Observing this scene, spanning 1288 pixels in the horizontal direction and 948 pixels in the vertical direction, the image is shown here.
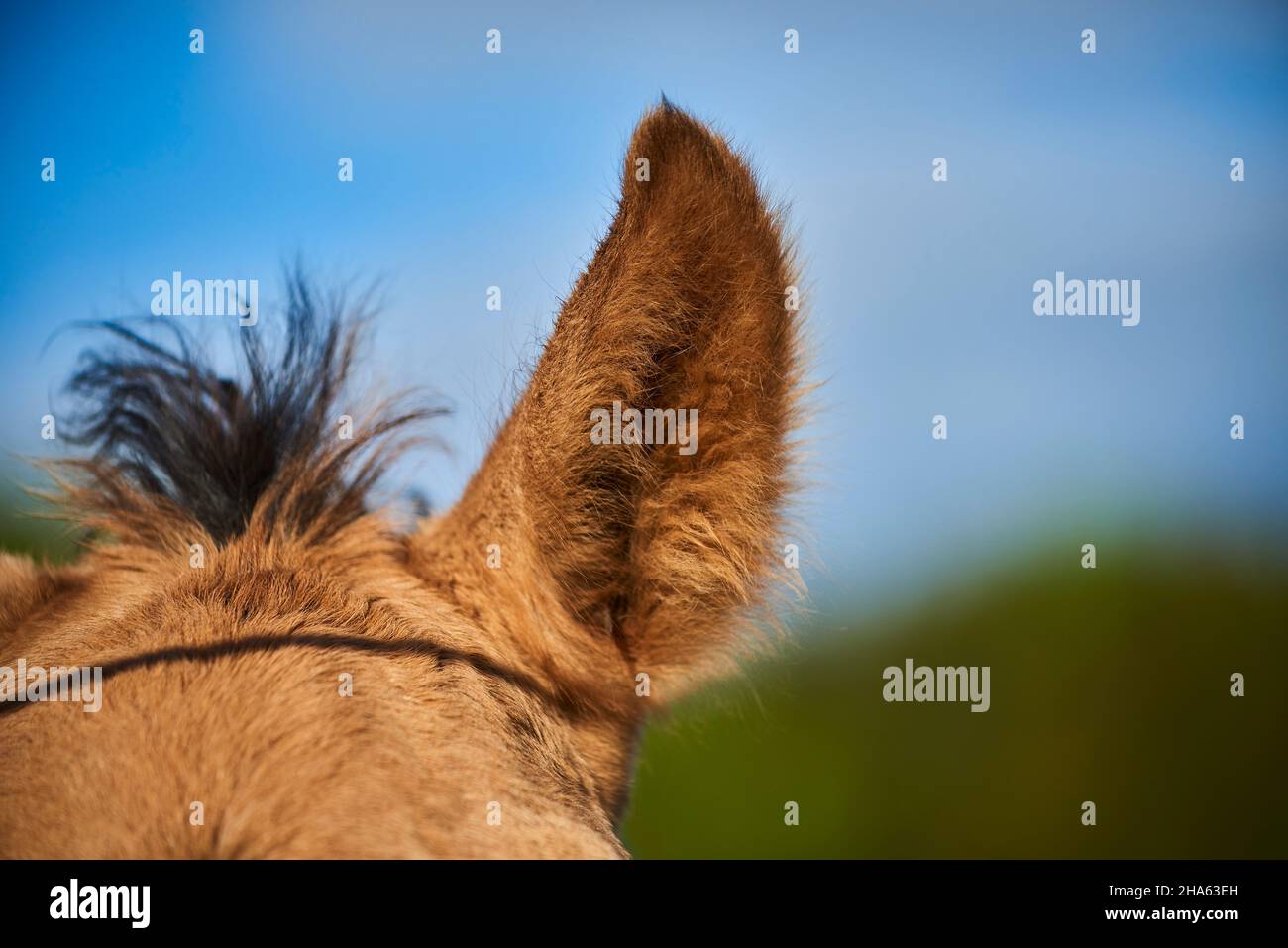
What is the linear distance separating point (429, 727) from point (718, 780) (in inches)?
304

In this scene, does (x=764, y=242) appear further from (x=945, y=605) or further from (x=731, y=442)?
(x=945, y=605)

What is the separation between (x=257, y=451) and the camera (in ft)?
10.9

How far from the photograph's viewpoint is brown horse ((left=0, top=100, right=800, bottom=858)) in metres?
1.83

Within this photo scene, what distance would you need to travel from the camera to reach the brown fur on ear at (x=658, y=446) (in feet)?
8.03

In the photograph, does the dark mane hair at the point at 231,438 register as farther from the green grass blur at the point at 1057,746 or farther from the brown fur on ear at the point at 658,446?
the green grass blur at the point at 1057,746

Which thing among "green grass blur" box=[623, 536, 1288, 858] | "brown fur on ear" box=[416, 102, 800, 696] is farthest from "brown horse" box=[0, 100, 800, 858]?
"green grass blur" box=[623, 536, 1288, 858]

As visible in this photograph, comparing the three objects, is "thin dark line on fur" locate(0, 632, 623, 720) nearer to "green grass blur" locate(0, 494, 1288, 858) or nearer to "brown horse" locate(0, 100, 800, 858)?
"brown horse" locate(0, 100, 800, 858)

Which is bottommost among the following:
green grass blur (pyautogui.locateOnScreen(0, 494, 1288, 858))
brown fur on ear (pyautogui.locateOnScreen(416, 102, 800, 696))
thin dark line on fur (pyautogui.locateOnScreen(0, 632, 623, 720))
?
green grass blur (pyautogui.locateOnScreen(0, 494, 1288, 858))

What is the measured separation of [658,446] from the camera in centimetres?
278

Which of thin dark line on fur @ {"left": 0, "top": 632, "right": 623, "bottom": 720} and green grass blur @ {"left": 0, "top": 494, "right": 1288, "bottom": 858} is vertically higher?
thin dark line on fur @ {"left": 0, "top": 632, "right": 623, "bottom": 720}

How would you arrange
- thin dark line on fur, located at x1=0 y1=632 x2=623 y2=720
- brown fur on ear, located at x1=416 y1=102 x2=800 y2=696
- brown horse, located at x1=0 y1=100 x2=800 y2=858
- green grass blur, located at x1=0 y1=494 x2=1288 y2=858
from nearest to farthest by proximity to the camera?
1. brown horse, located at x1=0 y1=100 x2=800 y2=858
2. thin dark line on fur, located at x1=0 y1=632 x2=623 y2=720
3. brown fur on ear, located at x1=416 y1=102 x2=800 y2=696
4. green grass blur, located at x1=0 y1=494 x2=1288 y2=858

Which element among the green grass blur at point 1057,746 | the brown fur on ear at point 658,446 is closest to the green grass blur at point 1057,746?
the green grass blur at point 1057,746

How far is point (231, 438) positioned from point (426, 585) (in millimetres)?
1032

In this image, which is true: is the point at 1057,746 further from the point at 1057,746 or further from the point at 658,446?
the point at 658,446
